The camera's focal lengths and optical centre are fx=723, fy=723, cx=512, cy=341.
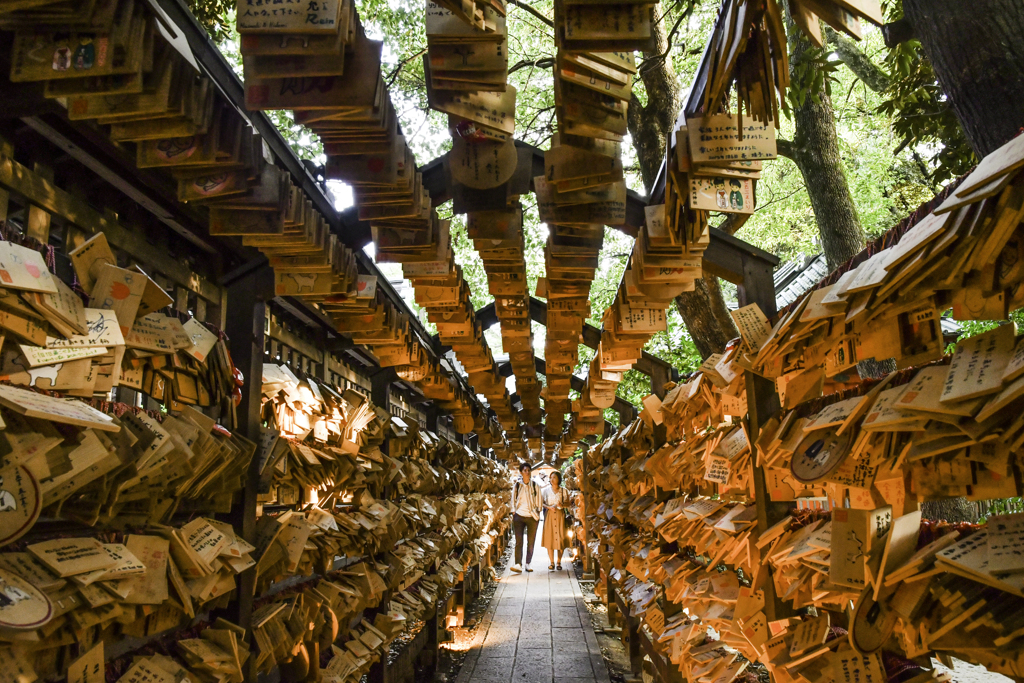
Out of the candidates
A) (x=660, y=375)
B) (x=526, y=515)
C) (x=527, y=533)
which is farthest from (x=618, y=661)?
(x=526, y=515)

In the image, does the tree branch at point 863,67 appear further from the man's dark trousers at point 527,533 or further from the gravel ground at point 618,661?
the man's dark trousers at point 527,533

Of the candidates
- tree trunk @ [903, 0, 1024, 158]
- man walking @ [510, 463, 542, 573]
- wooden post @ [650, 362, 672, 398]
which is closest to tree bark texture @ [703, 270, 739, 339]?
wooden post @ [650, 362, 672, 398]

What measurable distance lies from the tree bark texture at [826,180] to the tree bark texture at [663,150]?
0.94 metres

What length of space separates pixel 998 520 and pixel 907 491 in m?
0.33

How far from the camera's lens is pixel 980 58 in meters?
2.46

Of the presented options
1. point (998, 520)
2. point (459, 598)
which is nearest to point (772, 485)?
point (998, 520)

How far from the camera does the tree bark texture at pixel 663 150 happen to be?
18.9 feet

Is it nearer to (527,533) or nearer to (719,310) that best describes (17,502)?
(719,310)

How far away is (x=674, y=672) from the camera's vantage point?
14.6ft

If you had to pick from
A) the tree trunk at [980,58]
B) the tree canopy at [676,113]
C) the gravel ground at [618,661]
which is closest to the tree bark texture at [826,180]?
the tree canopy at [676,113]

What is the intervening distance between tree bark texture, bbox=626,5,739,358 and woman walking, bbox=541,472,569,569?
1157 cm

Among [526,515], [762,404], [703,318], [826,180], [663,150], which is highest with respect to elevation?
[663,150]

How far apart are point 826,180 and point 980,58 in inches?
139

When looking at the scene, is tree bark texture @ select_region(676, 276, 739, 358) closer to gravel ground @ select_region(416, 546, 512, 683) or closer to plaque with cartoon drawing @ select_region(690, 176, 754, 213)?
plaque with cartoon drawing @ select_region(690, 176, 754, 213)
